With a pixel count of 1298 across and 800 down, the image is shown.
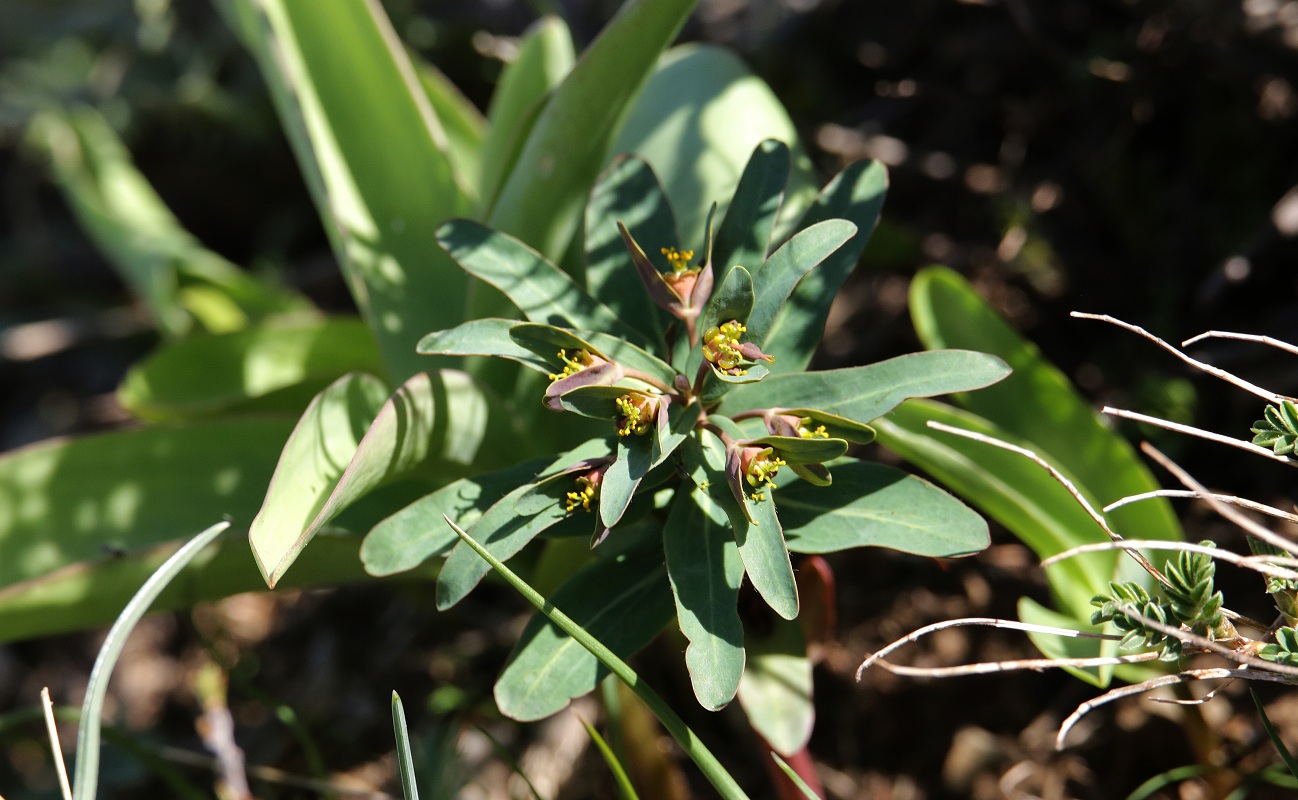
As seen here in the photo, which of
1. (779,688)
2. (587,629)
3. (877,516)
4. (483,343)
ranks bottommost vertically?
(779,688)

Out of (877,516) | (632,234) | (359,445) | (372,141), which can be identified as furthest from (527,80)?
(877,516)

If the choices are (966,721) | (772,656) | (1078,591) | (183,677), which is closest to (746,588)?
(772,656)

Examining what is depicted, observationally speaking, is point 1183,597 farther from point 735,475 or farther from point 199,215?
point 199,215

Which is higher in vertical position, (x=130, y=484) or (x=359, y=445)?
(x=359, y=445)

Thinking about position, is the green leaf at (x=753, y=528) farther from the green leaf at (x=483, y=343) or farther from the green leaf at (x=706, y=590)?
the green leaf at (x=483, y=343)

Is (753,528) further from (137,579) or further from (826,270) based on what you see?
(137,579)

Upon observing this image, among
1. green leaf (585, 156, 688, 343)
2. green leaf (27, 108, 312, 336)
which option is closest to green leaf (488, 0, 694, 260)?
green leaf (585, 156, 688, 343)
